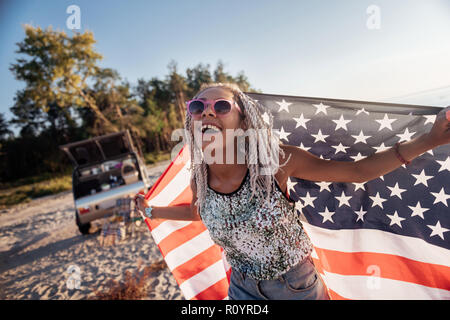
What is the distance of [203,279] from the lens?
7.57ft

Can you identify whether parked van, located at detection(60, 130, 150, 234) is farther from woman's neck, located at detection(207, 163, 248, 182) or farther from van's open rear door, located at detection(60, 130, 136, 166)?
woman's neck, located at detection(207, 163, 248, 182)

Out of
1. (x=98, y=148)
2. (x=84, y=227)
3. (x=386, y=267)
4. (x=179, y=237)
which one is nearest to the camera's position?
(x=386, y=267)

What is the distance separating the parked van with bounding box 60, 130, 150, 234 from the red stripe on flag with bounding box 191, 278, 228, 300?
14.8 ft

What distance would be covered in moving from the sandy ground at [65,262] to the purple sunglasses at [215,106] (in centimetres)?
337

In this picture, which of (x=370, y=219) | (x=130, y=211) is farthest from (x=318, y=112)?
(x=130, y=211)

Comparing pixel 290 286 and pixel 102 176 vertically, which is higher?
pixel 102 176

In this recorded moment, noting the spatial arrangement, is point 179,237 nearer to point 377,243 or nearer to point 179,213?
point 179,213

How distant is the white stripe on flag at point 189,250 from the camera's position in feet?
7.65

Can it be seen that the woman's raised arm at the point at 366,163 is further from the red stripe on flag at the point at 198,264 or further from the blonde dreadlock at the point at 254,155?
the red stripe on flag at the point at 198,264

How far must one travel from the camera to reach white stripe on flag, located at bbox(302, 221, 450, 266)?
1.65 metres

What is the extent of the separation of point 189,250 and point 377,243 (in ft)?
5.97

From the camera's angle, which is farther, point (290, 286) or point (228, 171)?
point (228, 171)

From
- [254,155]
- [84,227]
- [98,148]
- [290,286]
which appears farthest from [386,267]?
[98,148]
